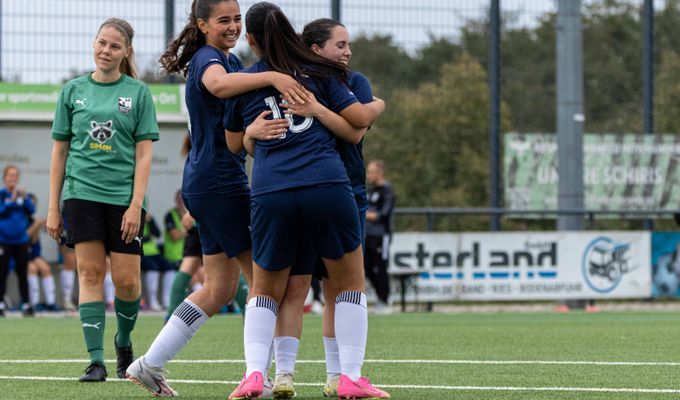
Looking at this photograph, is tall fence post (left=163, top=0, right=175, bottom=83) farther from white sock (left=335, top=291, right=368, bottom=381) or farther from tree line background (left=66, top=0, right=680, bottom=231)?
white sock (left=335, top=291, right=368, bottom=381)

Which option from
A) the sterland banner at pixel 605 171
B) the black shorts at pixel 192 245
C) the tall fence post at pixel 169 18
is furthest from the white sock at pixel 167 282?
the black shorts at pixel 192 245

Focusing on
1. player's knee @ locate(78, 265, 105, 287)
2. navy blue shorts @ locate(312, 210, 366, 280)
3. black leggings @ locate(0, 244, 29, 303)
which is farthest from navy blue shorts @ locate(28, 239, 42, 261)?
navy blue shorts @ locate(312, 210, 366, 280)

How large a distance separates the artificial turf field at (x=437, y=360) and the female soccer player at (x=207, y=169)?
27 cm

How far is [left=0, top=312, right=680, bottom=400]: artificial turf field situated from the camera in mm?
6188

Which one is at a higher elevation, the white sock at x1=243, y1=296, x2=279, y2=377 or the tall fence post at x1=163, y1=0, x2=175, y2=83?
the tall fence post at x1=163, y1=0, x2=175, y2=83

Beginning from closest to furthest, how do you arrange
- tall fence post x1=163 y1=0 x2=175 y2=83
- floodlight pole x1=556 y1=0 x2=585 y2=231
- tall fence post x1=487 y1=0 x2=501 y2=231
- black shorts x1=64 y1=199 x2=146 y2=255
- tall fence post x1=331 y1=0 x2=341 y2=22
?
black shorts x1=64 y1=199 x2=146 y2=255 < tall fence post x1=163 y1=0 x2=175 y2=83 < floodlight pole x1=556 y1=0 x2=585 y2=231 < tall fence post x1=331 y1=0 x2=341 y2=22 < tall fence post x1=487 y1=0 x2=501 y2=231

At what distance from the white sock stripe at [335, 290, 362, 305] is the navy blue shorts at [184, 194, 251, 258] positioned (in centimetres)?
55

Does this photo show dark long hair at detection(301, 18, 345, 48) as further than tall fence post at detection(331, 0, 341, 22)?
No

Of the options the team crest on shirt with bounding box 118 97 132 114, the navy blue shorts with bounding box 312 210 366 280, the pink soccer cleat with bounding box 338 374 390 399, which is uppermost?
the team crest on shirt with bounding box 118 97 132 114

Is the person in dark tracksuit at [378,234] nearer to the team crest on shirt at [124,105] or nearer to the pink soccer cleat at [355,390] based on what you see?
the team crest on shirt at [124,105]

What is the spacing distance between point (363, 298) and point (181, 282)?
596cm

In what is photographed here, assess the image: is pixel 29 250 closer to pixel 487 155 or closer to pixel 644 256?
pixel 487 155

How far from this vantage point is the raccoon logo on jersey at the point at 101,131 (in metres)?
6.76

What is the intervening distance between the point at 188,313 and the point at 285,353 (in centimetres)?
59
